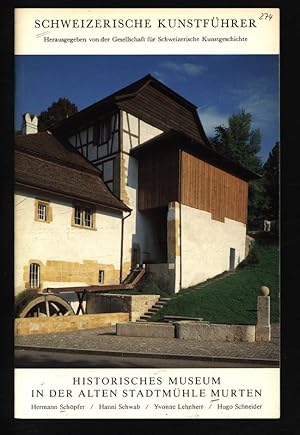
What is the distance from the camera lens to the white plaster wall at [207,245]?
9.73 m

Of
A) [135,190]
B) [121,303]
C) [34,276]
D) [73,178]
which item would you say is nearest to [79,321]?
[121,303]

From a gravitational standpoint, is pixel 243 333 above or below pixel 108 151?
below

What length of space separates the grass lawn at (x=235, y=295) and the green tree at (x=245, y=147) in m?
0.82

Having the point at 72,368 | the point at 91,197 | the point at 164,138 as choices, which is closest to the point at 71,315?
the point at 91,197

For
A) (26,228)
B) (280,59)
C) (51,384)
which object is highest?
(280,59)

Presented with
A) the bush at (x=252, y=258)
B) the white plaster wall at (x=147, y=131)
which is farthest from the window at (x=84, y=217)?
the bush at (x=252, y=258)

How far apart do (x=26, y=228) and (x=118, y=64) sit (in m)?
2.63

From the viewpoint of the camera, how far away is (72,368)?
616cm

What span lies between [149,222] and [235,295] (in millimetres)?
5525

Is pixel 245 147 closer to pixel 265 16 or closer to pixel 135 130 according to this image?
pixel 265 16

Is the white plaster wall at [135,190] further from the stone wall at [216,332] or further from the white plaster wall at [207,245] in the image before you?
the stone wall at [216,332]

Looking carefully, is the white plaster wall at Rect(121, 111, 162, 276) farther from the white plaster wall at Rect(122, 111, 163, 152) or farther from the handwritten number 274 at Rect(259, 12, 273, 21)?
the handwritten number 274 at Rect(259, 12, 273, 21)
